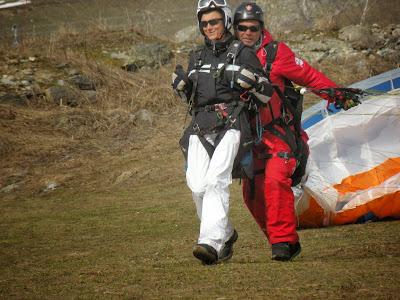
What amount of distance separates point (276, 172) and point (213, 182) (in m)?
0.59

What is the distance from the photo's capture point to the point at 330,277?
111 inches

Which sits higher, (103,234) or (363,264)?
(363,264)

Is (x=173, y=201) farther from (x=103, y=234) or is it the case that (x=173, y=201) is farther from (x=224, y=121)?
(x=224, y=121)

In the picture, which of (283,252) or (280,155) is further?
(280,155)

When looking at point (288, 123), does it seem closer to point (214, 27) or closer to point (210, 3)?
point (214, 27)

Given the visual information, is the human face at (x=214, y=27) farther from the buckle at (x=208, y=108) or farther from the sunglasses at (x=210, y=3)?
the buckle at (x=208, y=108)

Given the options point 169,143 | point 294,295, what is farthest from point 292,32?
point 294,295

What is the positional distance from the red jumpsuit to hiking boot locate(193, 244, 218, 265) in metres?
0.55

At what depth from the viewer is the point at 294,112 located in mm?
4078

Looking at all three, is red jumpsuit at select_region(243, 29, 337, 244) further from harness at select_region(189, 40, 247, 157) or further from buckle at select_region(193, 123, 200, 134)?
buckle at select_region(193, 123, 200, 134)

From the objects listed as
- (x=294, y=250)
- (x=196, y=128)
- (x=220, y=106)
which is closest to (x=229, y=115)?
(x=220, y=106)

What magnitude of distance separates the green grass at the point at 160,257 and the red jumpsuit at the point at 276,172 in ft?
0.93

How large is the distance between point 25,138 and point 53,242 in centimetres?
522

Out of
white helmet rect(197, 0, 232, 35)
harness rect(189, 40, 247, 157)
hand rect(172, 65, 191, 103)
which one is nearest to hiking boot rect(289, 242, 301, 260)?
harness rect(189, 40, 247, 157)
